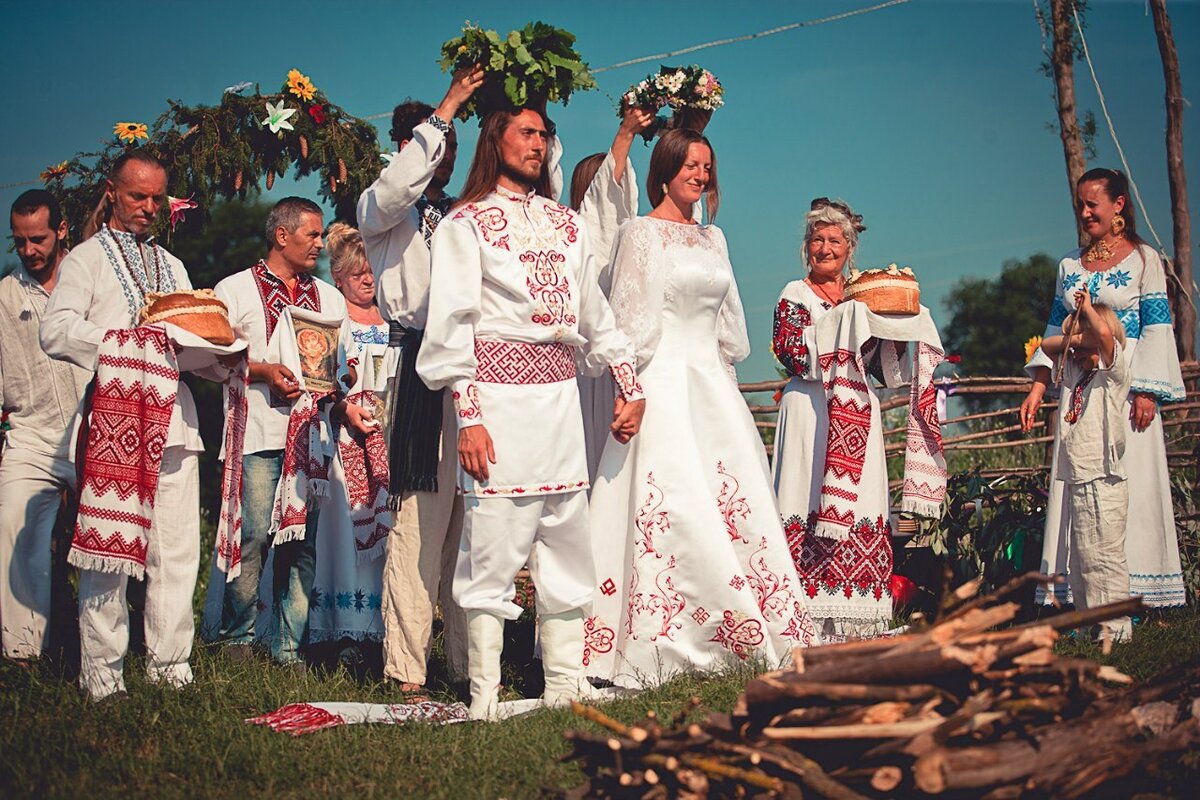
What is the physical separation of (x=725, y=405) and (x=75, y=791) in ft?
9.79

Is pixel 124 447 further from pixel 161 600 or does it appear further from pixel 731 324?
pixel 731 324

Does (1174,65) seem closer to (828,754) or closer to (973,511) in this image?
(973,511)

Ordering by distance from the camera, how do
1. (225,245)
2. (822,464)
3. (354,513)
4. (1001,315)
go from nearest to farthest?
1. (354,513)
2. (822,464)
3. (225,245)
4. (1001,315)

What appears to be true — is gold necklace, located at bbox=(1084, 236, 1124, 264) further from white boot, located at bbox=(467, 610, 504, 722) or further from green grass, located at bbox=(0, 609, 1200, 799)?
white boot, located at bbox=(467, 610, 504, 722)

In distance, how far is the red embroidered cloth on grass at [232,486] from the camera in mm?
5109

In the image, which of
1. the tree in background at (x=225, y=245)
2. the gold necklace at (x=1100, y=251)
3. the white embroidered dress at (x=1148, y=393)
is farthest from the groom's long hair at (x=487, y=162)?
the tree in background at (x=225, y=245)

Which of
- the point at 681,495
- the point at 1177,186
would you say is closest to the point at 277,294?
the point at 681,495

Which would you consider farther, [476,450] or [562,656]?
[562,656]

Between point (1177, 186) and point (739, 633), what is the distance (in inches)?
283

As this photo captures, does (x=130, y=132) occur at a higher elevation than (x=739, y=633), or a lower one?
higher

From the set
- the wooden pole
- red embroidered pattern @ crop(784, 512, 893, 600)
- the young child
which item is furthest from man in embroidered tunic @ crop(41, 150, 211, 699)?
the wooden pole

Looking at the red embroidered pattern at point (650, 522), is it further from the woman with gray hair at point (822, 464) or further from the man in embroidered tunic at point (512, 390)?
the woman with gray hair at point (822, 464)

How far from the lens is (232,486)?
5.14 meters

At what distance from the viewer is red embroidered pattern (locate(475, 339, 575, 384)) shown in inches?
178
